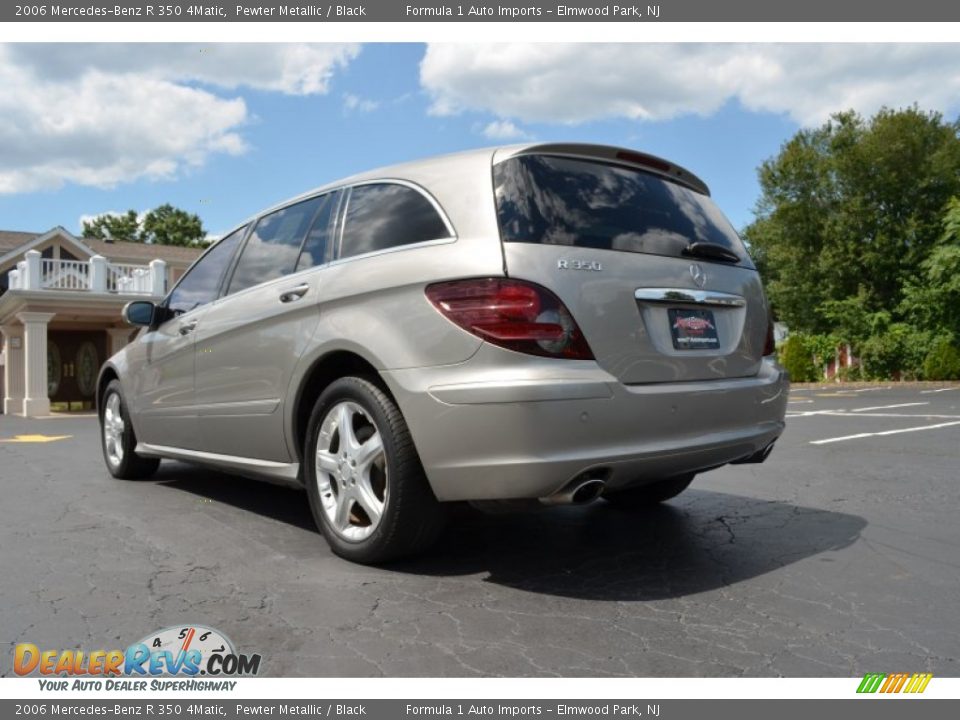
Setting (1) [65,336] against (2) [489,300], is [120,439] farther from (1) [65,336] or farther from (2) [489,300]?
(1) [65,336]

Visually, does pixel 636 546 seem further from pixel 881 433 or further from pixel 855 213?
pixel 855 213

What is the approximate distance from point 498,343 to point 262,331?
1.74 metres

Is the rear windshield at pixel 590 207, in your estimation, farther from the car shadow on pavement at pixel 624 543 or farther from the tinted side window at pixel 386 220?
the car shadow on pavement at pixel 624 543

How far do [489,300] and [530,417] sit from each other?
478mm

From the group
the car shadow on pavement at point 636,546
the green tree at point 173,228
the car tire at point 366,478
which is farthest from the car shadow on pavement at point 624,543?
the green tree at point 173,228

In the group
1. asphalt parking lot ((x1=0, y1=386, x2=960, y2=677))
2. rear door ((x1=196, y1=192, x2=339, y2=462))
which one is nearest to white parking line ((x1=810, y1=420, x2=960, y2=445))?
asphalt parking lot ((x1=0, y1=386, x2=960, y2=677))

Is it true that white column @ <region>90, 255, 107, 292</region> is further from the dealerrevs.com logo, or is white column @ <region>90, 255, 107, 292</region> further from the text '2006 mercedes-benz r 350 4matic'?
the dealerrevs.com logo

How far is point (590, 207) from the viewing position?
3.33 metres

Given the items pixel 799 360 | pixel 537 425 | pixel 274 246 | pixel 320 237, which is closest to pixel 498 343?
pixel 537 425

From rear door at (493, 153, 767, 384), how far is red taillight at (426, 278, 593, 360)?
5cm

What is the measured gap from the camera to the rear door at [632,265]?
308 centimetres

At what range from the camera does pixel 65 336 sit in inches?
1065

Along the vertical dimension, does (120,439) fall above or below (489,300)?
below
